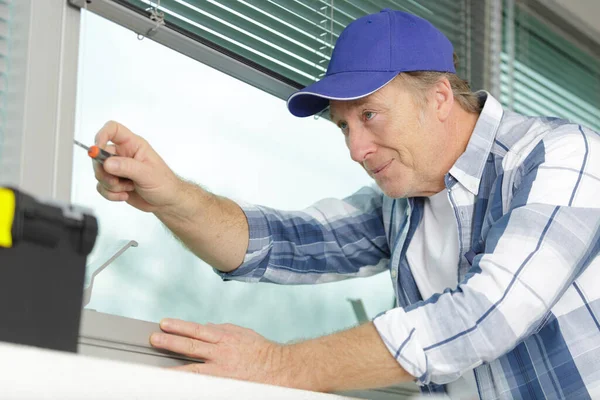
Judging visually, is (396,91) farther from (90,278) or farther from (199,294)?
(90,278)

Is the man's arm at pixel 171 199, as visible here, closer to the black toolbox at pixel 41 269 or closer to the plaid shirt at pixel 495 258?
the plaid shirt at pixel 495 258

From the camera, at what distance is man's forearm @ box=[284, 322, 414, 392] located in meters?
1.21

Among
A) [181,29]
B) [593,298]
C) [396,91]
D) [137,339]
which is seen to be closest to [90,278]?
[137,339]

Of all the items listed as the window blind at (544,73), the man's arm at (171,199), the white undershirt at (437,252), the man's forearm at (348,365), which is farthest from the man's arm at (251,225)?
the window blind at (544,73)

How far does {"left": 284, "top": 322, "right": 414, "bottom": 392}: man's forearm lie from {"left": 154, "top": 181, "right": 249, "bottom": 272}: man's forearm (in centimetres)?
35

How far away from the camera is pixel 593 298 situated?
139cm

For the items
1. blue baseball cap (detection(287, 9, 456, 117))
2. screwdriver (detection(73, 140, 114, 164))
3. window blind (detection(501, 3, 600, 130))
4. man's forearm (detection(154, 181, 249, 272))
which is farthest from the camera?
window blind (detection(501, 3, 600, 130))

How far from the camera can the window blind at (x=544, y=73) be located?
2576 millimetres

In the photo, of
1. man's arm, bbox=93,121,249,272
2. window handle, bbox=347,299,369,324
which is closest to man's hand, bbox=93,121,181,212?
man's arm, bbox=93,121,249,272

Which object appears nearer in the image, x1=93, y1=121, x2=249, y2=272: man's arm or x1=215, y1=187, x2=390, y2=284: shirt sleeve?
x1=93, y1=121, x2=249, y2=272: man's arm

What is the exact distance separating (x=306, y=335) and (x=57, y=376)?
1077 millimetres

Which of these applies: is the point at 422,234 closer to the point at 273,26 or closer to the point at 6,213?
the point at 273,26

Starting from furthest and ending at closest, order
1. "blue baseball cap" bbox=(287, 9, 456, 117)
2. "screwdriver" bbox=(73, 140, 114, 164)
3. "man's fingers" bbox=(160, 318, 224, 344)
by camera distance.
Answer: "blue baseball cap" bbox=(287, 9, 456, 117) → "man's fingers" bbox=(160, 318, 224, 344) → "screwdriver" bbox=(73, 140, 114, 164)

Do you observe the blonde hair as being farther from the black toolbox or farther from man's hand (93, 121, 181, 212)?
the black toolbox
